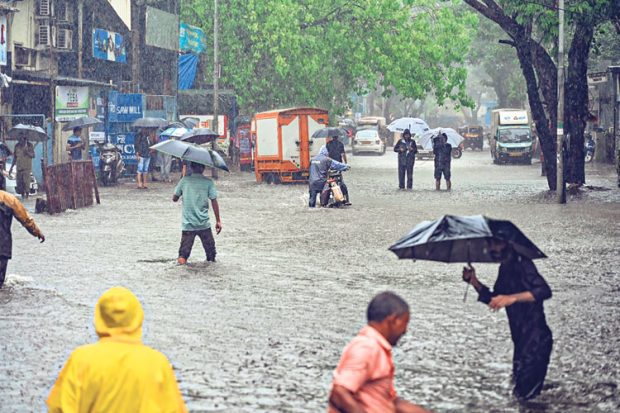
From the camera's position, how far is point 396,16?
46.1 meters

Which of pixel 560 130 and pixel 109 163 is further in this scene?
pixel 109 163

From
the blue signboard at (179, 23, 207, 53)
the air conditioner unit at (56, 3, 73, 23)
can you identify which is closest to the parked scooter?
the blue signboard at (179, 23, 207, 53)

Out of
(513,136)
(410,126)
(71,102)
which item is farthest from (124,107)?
(513,136)

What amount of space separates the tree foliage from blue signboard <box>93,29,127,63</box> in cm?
705

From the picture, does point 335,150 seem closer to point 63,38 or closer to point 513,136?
point 63,38

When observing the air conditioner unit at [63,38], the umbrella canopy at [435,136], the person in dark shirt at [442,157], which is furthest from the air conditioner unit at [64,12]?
the person in dark shirt at [442,157]

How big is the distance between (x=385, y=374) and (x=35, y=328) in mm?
6366

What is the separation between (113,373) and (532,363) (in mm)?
3997

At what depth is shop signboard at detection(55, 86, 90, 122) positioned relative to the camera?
1308 inches

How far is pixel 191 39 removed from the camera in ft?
156

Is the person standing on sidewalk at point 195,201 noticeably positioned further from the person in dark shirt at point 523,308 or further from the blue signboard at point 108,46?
the blue signboard at point 108,46

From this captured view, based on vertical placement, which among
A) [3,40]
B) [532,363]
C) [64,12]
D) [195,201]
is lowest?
[532,363]

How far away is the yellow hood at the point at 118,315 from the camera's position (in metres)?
4.59

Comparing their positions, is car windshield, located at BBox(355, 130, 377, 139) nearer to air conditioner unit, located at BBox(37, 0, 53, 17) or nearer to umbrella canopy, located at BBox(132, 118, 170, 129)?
umbrella canopy, located at BBox(132, 118, 170, 129)
